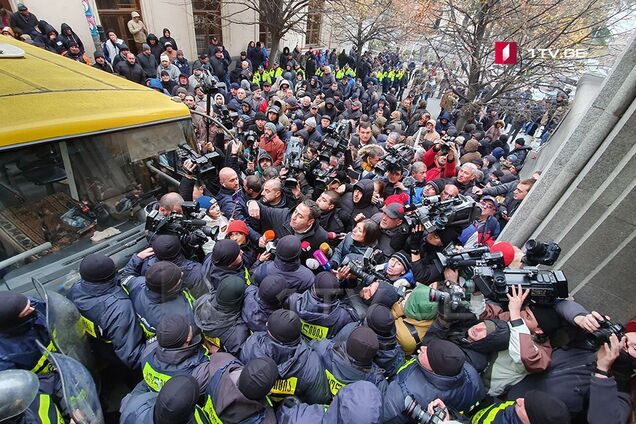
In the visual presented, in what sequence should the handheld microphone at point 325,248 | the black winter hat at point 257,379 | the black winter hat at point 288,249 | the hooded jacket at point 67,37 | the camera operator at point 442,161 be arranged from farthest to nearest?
the hooded jacket at point 67,37 < the camera operator at point 442,161 < the handheld microphone at point 325,248 < the black winter hat at point 288,249 < the black winter hat at point 257,379

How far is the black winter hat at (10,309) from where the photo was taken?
6.68ft

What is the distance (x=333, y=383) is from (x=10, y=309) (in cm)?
214

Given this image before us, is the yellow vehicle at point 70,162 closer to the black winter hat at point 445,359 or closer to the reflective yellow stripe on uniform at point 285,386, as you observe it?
the reflective yellow stripe on uniform at point 285,386

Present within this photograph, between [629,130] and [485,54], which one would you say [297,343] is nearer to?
[629,130]

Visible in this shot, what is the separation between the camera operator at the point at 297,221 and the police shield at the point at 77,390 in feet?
6.27

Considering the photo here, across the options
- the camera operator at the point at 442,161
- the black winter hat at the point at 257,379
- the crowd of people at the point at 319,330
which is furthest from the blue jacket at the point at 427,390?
the camera operator at the point at 442,161

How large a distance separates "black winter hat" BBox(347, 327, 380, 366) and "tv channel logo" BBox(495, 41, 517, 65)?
8.41 metres

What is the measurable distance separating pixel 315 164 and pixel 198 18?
12400 mm

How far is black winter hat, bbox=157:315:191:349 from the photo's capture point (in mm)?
2203

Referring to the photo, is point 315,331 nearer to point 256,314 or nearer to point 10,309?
point 256,314

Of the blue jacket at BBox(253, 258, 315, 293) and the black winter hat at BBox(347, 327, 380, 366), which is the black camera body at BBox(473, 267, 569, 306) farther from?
the blue jacket at BBox(253, 258, 315, 293)

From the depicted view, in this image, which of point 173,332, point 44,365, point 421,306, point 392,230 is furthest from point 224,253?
point 392,230

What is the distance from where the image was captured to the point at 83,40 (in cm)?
1050

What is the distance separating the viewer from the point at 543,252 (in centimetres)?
286
